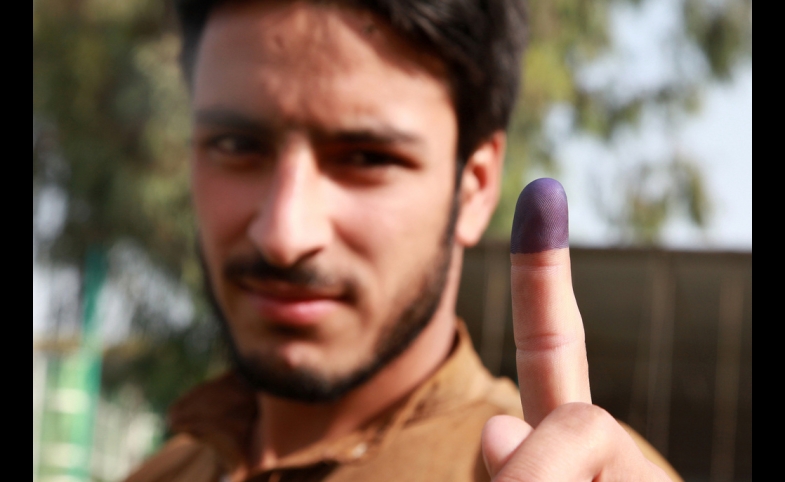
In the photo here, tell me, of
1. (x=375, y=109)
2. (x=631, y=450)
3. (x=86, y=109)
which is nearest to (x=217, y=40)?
(x=375, y=109)

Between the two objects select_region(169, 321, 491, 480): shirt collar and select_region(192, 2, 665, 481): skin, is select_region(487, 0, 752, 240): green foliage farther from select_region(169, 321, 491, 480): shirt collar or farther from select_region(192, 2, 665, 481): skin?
select_region(192, 2, 665, 481): skin

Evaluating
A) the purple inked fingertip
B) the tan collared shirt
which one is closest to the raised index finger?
the purple inked fingertip

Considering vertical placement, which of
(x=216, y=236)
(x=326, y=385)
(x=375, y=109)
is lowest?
(x=326, y=385)

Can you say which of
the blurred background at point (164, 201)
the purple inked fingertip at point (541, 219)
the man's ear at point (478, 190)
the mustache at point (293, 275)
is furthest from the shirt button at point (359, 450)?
the blurred background at point (164, 201)

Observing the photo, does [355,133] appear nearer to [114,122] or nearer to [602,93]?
[114,122]

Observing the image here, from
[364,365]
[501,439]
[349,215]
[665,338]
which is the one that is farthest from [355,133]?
[665,338]
